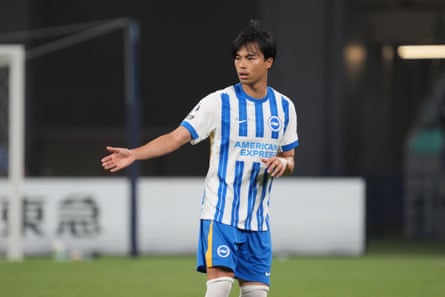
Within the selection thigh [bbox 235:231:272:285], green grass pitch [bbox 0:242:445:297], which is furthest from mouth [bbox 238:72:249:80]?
green grass pitch [bbox 0:242:445:297]

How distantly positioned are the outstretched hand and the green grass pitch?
4.07 m

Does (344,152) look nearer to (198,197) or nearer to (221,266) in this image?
(198,197)

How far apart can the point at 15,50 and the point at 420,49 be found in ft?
22.6

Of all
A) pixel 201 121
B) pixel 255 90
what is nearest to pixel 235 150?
pixel 201 121

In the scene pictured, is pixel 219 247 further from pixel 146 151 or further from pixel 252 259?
pixel 146 151

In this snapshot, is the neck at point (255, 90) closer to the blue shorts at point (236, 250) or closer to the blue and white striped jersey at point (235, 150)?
the blue and white striped jersey at point (235, 150)

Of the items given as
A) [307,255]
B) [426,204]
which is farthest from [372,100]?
[307,255]

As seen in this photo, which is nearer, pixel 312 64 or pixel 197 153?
pixel 312 64

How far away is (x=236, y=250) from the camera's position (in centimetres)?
654

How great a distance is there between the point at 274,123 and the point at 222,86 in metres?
12.6

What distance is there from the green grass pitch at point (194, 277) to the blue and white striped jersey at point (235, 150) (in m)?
3.81

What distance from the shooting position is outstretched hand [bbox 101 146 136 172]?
20.5 feet

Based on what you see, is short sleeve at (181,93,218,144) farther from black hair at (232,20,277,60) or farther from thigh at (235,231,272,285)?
thigh at (235,231,272,285)

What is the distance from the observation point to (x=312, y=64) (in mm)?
18188
